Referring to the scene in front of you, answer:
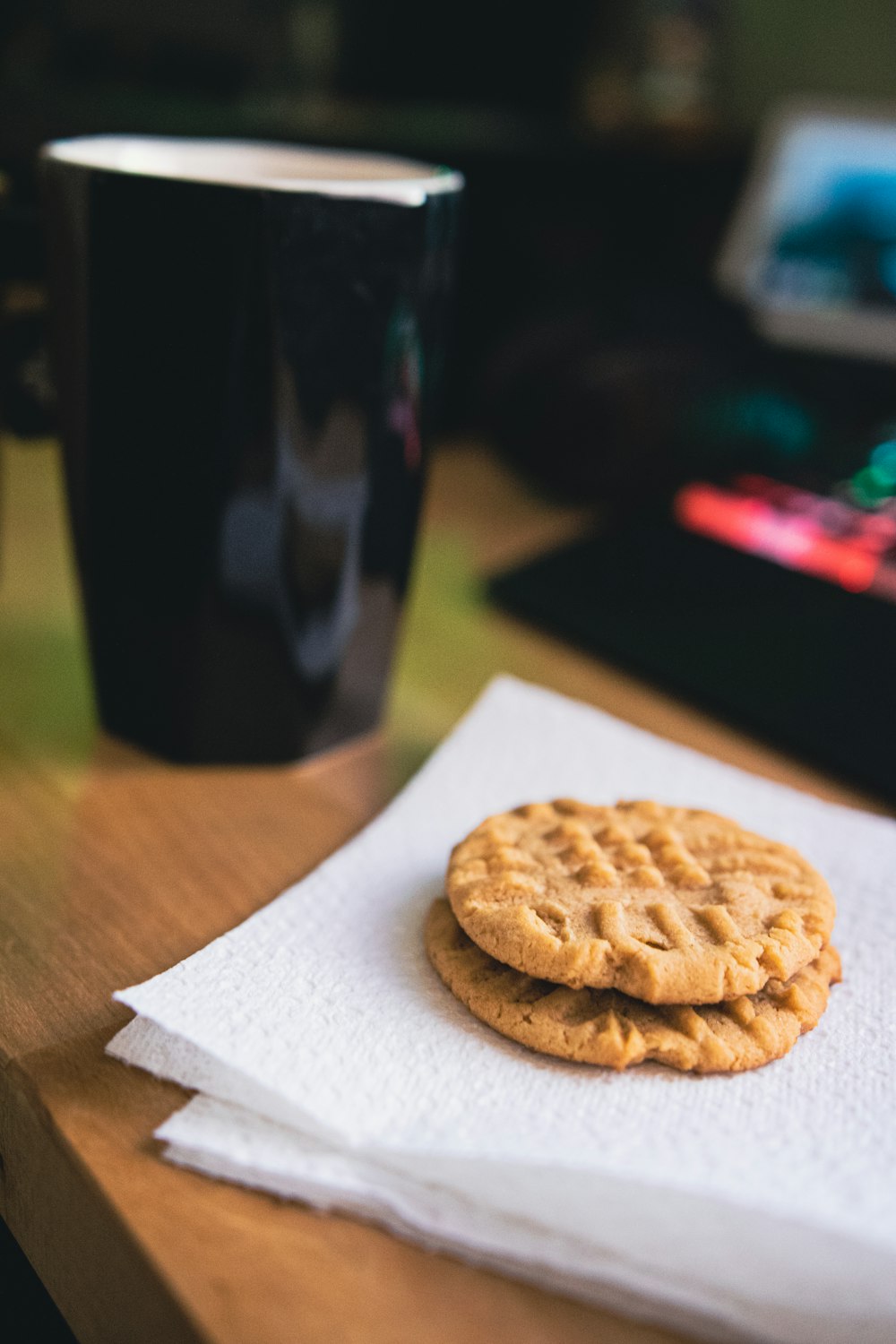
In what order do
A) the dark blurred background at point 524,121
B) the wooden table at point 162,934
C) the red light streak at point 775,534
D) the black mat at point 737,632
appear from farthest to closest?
the dark blurred background at point 524,121
the red light streak at point 775,534
the black mat at point 737,632
the wooden table at point 162,934

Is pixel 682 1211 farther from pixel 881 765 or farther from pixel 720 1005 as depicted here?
pixel 881 765

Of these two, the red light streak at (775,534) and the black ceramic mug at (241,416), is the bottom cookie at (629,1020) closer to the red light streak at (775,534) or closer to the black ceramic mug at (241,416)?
the black ceramic mug at (241,416)

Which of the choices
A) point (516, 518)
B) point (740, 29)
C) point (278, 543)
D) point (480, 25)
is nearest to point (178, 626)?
point (278, 543)

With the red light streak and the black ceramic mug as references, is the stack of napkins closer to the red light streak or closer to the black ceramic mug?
the black ceramic mug

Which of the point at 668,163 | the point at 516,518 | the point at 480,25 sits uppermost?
the point at 480,25

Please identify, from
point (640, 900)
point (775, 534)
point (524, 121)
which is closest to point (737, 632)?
point (775, 534)

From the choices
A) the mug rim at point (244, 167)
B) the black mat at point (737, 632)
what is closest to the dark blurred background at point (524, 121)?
the mug rim at point (244, 167)
